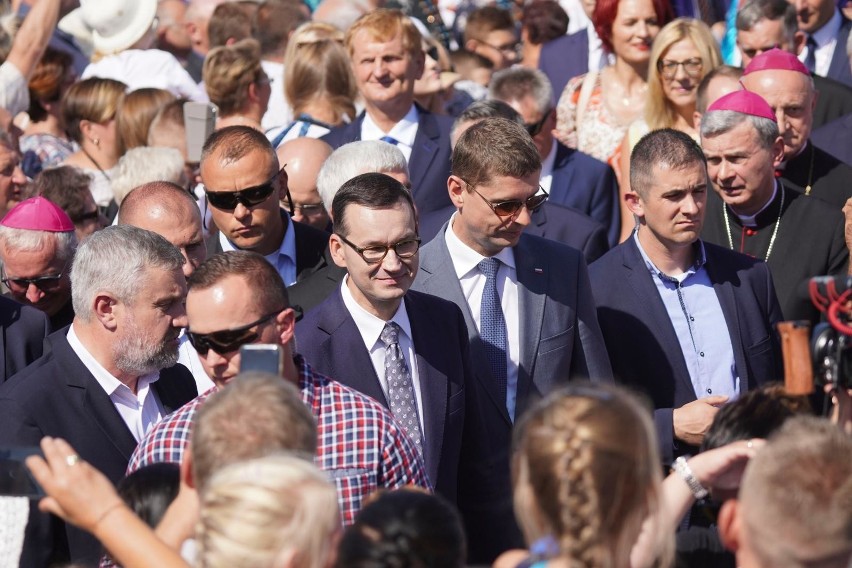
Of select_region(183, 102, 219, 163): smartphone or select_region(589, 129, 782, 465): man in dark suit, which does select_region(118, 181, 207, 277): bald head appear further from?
select_region(589, 129, 782, 465): man in dark suit

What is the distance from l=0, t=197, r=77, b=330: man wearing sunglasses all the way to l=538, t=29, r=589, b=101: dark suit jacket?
5026 mm

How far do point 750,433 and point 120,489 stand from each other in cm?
182

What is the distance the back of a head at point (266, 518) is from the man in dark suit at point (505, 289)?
244 cm

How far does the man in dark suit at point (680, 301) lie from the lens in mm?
6113

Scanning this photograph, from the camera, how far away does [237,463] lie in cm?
329

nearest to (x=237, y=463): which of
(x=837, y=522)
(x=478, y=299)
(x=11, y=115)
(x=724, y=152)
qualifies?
(x=837, y=522)

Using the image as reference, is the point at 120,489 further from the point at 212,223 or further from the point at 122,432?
the point at 212,223

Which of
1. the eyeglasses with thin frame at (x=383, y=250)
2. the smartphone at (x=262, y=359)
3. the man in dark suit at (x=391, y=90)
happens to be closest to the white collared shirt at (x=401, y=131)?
the man in dark suit at (x=391, y=90)

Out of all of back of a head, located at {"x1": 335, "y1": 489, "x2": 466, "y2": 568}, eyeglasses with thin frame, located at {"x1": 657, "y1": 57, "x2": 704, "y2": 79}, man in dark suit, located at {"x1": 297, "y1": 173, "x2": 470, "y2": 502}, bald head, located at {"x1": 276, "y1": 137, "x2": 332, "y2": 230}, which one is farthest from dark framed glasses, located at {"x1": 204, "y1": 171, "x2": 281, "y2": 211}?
back of a head, located at {"x1": 335, "y1": 489, "x2": 466, "y2": 568}

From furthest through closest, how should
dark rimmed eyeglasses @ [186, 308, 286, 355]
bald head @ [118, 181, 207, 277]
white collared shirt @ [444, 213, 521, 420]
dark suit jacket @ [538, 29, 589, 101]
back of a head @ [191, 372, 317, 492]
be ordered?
dark suit jacket @ [538, 29, 589, 101]
bald head @ [118, 181, 207, 277]
white collared shirt @ [444, 213, 521, 420]
dark rimmed eyeglasses @ [186, 308, 286, 355]
back of a head @ [191, 372, 317, 492]

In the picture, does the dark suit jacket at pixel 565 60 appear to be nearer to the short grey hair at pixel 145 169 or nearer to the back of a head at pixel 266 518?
the short grey hair at pixel 145 169

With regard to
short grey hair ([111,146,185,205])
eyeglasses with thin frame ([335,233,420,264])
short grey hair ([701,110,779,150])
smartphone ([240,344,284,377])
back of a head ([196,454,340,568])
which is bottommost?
short grey hair ([111,146,185,205])

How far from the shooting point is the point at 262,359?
3.98m

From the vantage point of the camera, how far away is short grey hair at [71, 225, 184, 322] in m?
5.20
